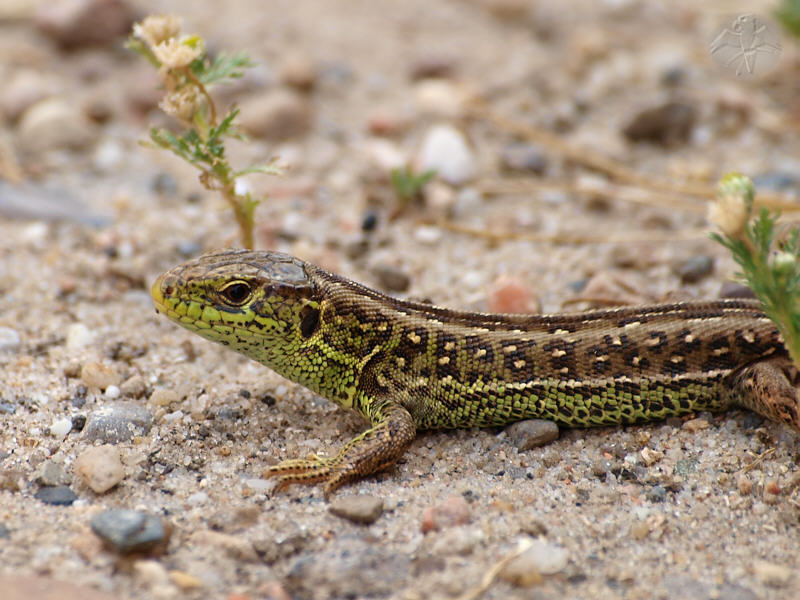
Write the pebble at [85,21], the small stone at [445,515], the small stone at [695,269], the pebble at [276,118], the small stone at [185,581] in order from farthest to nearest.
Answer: the pebble at [85,21] → the pebble at [276,118] → the small stone at [695,269] → the small stone at [445,515] → the small stone at [185,581]

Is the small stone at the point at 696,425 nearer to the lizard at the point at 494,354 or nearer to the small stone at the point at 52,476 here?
the lizard at the point at 494,354

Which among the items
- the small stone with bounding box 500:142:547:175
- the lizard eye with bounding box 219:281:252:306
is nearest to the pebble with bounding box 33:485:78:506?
the lizard eye with bounding box 219:281:252:306

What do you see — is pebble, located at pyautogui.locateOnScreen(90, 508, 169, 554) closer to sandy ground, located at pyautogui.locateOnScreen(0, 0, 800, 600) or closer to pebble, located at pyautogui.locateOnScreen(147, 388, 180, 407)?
sandy ground, located at pyautogui.locateOnScreen(0, 0, 800, 600)

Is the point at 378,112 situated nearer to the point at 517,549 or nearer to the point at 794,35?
the point at 794,35

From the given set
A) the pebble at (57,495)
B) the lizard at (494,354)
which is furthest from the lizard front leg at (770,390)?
the pebble at (57,495)

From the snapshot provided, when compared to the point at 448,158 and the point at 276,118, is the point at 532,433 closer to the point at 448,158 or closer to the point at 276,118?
the point at 448,158

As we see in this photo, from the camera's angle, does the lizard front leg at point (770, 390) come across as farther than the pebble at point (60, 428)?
No

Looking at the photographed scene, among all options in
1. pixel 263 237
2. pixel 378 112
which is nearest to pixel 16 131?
pixel 263 237
